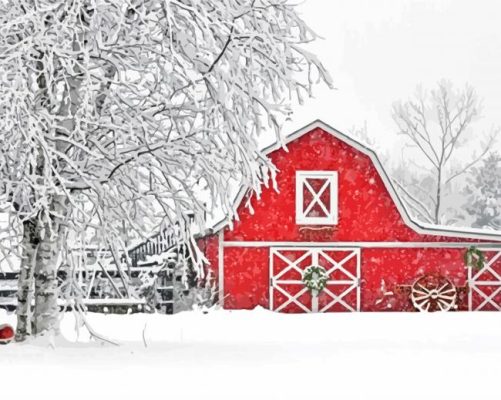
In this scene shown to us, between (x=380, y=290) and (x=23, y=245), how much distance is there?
13971mm

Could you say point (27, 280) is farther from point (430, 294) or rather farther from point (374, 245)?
point (430, 294)

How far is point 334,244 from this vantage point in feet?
79.3

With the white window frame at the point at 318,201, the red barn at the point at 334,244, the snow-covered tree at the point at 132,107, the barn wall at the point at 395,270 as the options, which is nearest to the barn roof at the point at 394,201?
the red barn at the point at 334,244

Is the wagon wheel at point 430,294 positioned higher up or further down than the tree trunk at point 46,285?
further down

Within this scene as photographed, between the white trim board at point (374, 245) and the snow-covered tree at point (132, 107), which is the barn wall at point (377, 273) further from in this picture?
the snow-covered tree at point (132, 107)

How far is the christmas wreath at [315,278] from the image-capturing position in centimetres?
2405

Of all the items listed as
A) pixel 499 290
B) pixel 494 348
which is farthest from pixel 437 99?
pixel 494 348

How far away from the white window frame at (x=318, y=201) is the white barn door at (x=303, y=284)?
29.4 inches

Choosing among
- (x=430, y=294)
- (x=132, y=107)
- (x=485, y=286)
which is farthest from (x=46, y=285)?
(x=485, y=286)

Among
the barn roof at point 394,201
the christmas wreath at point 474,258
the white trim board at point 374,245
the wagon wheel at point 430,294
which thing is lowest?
the wagon wheel at point 430,294

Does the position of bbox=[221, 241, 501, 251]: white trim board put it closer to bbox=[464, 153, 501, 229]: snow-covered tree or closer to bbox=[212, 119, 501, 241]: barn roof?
bbox=[212, 119, 501, 241]: barn roof

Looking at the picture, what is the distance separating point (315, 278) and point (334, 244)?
1031 mm

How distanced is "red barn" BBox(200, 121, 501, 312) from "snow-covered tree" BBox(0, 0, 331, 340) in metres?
11.2

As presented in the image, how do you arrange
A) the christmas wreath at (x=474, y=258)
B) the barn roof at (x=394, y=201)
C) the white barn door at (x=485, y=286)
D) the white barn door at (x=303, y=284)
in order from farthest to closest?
the white barn door at (x=485, y=286) < the christmas wreath at (x=474, y=258) < the white barn door at (x=303, y=284) < the barn roof at (x=394, y=201)
